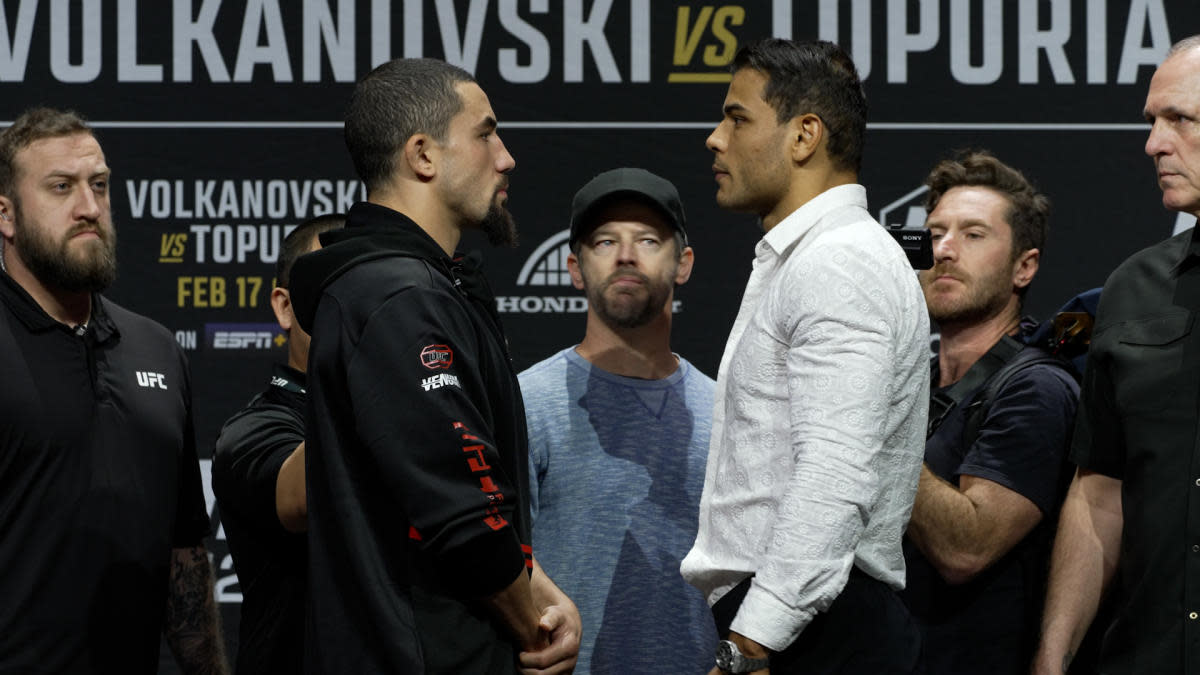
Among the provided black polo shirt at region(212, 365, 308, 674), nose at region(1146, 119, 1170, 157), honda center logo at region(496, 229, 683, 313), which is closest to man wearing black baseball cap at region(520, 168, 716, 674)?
honda center logo at region(496, 229, 683, 313)

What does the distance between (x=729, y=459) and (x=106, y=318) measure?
4.67 ft

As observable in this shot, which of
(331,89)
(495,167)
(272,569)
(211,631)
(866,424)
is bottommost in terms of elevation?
(211,631)

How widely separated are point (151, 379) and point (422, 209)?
100 centimetres

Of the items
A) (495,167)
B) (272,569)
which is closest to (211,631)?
(272,569)

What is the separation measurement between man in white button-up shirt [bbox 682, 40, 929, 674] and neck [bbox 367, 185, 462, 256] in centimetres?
44

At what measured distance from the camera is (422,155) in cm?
194

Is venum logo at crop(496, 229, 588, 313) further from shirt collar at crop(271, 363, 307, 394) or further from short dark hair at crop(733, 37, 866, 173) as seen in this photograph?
short dark hair at crop(733, 37, 866, 173)

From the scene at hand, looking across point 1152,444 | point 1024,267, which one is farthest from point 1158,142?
point 1024,267

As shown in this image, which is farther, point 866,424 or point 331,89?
point 331,89

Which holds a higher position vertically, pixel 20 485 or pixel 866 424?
pixel 866 424

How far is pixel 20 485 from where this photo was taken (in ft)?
7.91

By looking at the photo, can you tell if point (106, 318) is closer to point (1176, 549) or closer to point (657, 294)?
point (657, 294)

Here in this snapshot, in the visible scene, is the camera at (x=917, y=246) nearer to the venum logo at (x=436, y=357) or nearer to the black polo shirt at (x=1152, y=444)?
the black polo shirt at (x=1152, y=444)

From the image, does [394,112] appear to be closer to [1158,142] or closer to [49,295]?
[49,295]
